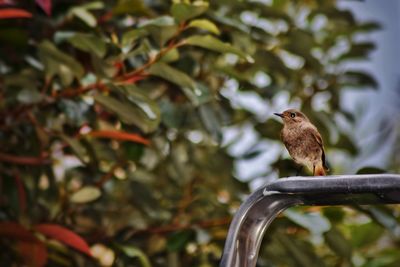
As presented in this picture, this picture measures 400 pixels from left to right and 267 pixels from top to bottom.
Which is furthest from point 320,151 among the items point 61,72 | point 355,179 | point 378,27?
point 378,27

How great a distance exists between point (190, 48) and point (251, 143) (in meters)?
0.24

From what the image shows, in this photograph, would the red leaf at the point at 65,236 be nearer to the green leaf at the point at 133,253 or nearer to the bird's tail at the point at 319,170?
the green leaf at the point at 133,253

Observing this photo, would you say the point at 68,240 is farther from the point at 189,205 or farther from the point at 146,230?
the point at 189,205

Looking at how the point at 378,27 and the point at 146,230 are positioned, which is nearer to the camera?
the point at 146,230

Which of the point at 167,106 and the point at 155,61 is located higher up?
the point at 155,61

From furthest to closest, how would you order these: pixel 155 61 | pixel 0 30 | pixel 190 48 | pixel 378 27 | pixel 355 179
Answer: pixel 378 27 < pixel 190 48 < pixel 0 30 < pixel 155 61 < pixel 355 179

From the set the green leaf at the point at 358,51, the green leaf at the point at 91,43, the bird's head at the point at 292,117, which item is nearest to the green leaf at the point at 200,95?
the green leaf at the point at 91,43

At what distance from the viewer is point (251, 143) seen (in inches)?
53.3

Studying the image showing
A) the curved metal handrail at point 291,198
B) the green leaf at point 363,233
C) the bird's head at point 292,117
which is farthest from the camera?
the green leaf at point 363,233

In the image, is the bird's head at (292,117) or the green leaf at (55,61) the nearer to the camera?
the bird's head at (292,117)

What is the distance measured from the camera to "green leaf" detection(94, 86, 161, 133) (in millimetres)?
962

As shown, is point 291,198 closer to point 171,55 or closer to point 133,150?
point 171,55

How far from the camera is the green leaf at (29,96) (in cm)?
100

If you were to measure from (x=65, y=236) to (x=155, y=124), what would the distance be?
0.19 m
